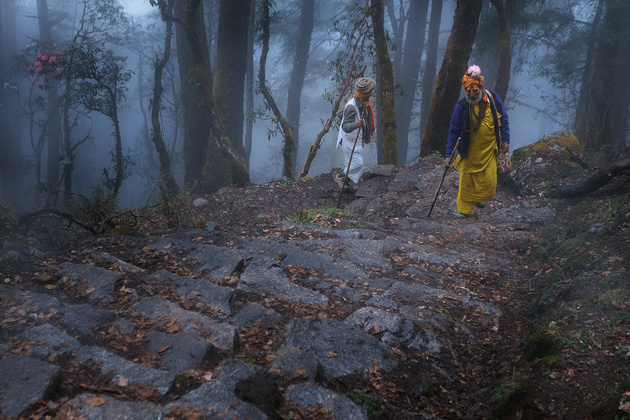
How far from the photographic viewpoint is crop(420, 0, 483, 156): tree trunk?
967 cm

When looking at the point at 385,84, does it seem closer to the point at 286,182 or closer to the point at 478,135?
the point at 286,182

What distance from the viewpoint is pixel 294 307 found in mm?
3629

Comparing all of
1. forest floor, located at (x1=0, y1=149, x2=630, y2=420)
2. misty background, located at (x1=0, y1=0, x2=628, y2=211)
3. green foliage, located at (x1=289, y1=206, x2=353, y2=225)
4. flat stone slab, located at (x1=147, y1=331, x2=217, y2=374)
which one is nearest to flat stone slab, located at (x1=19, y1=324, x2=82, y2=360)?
forest floor, located at (x1=0, y1=149, x2=630, y2=420)

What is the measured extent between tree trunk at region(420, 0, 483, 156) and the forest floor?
437cm

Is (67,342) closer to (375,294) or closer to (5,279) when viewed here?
(5,279)

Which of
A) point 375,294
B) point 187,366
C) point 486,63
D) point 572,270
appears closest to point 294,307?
point 375,294

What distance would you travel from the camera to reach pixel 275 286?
3.92m

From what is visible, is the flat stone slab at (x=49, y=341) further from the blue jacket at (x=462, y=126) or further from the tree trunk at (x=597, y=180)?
the tree trunk at (x=597, y=180)

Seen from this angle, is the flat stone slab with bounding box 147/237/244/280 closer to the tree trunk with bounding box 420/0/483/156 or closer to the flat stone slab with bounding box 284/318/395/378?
the flat stone slab with bounding box 284/318/395/378

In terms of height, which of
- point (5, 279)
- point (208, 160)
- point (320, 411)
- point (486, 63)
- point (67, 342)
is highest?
point (486, 63)

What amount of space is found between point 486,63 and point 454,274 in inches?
714

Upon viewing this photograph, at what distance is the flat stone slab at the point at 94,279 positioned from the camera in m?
3.36

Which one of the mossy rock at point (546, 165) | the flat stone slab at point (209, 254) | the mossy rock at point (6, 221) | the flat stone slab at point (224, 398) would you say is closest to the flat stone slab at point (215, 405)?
the flat stone slab at point (224, 398)

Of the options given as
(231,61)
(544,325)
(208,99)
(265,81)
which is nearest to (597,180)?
(544,325)
